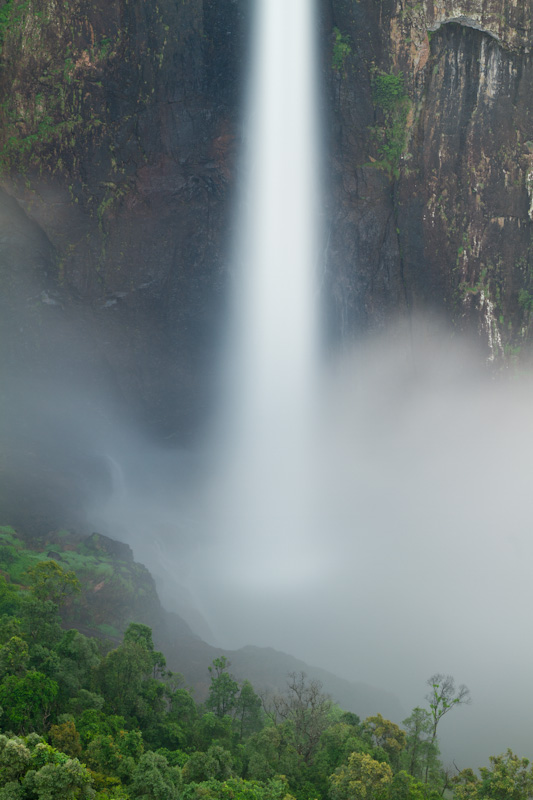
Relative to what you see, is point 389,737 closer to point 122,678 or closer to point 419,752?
point 419,752

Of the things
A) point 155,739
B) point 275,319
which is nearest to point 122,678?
point 155,739

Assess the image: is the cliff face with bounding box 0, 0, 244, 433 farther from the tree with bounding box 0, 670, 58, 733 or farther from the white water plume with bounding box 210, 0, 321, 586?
the tree with bounding box 0, 670, 58, 733

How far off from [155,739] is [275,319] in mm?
21577

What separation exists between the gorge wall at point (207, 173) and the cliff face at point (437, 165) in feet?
0.22

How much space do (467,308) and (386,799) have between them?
23604mm

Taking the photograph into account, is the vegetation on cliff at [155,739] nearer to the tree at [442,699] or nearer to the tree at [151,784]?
the tree at [151,784]

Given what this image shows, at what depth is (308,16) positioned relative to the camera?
2725cm

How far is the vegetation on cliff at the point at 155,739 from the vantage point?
36.2 ft

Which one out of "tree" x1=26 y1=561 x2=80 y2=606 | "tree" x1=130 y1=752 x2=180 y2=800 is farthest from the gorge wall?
"tree" x1=130 y1=752 x2=180 y2=800

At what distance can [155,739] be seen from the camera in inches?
611

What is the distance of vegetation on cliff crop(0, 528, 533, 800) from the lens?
1104cm

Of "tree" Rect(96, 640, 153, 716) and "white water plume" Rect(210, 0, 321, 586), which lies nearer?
"tree" Rect(96, 640, 153, 716)

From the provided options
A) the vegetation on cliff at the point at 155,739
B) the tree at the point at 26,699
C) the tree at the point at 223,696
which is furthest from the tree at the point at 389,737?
the tree at the point at 26,699

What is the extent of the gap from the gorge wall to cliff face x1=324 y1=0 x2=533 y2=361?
67mm
